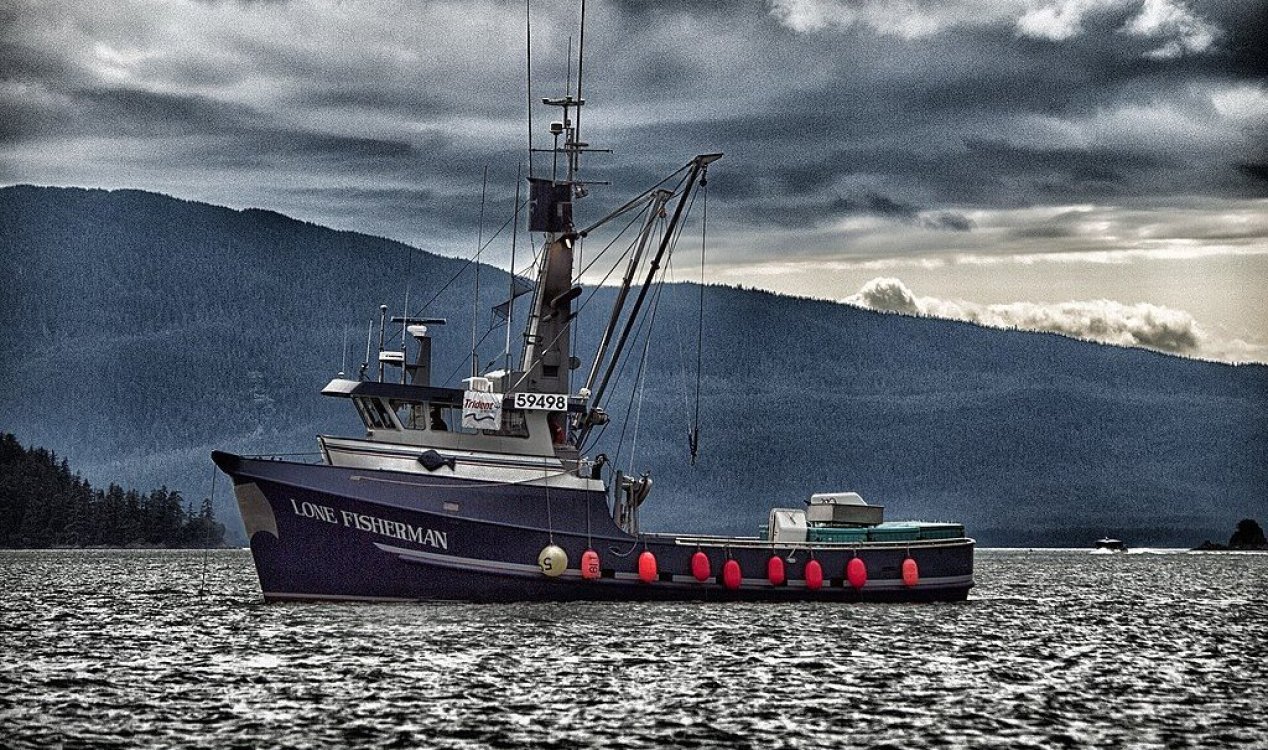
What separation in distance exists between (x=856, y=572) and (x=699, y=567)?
5375mm

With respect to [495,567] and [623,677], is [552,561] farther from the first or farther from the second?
[623,677]

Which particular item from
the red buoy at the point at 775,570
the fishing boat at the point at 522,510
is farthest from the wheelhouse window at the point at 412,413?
the red buoy at the point at 775,570

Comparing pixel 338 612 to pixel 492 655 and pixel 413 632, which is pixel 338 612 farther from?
pixel 492 655

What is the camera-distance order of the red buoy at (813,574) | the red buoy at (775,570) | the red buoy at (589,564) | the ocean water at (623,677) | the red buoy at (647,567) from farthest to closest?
the red buoy at (813,574) → the red buoy at (775,570) → the red buoy at (647,567) → the red buoy at (589,564) → the ocean water at (623,677)

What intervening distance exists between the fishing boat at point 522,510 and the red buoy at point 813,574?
0.03m

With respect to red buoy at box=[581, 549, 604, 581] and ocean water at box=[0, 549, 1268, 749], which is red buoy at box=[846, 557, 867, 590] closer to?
ocean water at box=[0, 549, 1268, 749]

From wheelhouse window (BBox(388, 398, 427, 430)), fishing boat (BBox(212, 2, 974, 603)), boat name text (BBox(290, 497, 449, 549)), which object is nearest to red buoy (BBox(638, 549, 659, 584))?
fishing boat (BBox(212, 2, 974, 603))

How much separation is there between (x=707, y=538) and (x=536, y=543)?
706cm

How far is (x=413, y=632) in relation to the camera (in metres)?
41.9

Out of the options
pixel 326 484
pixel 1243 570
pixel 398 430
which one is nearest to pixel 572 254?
pixel 398 430

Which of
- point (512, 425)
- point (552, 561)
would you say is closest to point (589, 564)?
point (552, 561)

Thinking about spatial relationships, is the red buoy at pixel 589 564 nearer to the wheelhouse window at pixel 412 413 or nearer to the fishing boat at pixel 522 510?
the fishing boat at pixel 522 510

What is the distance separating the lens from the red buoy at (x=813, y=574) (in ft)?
164

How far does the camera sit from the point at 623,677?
3475cm
